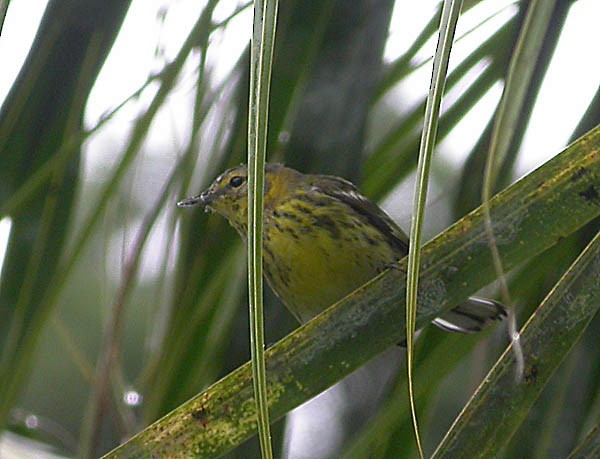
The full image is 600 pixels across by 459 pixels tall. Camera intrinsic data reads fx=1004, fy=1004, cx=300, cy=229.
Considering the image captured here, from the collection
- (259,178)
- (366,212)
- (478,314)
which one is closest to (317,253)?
(366,212)

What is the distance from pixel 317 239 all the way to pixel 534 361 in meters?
1.17

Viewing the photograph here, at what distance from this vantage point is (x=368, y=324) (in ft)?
2.23

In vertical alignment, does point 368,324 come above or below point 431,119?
below

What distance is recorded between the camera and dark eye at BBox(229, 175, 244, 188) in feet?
5.67

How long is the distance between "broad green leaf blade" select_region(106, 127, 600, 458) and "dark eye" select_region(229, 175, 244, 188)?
3.49 feet

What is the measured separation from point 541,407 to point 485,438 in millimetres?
347

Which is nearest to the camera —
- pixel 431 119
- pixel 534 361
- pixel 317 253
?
pixel 431 119

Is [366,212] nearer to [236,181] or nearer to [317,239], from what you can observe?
[317,239]

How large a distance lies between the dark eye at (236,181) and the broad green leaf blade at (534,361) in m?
1.11

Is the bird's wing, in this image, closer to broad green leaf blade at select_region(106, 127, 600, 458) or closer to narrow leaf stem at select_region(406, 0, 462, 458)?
broad green leaf blade at select_region(106, 127, 600, 458)

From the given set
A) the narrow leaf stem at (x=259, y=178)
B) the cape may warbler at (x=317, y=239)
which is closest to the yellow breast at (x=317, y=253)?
the cape may warbler at (x=317, y=239)

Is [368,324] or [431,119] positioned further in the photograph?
[368,324]

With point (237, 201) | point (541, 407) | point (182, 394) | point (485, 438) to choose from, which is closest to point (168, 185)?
point (182, 394)

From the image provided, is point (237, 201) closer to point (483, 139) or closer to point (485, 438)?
point (483, 139)
